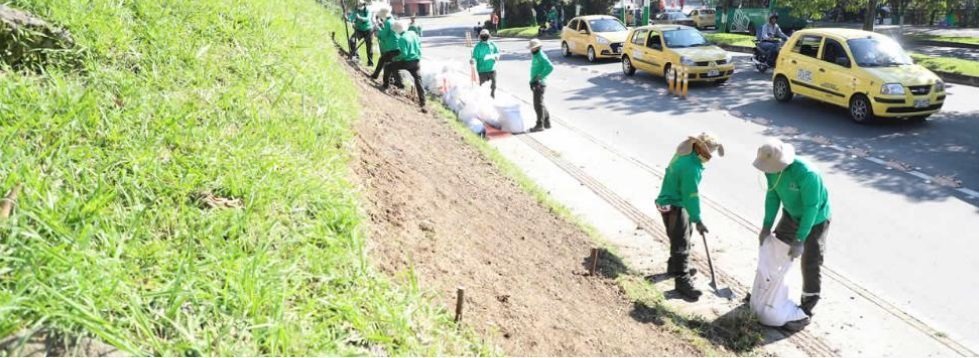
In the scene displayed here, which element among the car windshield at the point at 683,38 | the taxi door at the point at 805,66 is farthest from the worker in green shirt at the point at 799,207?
the car windshield at the point at 683,38

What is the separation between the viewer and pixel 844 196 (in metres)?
8.34

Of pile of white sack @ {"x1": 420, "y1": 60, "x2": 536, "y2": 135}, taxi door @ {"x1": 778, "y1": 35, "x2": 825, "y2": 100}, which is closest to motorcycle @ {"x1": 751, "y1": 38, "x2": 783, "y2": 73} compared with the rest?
taxi door @ {"x1": 778, "y1": 35, "x2": 825, "y2": 100}

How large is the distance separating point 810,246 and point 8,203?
5.28 meters

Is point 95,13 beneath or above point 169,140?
above

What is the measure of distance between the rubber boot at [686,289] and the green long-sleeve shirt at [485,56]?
879cm

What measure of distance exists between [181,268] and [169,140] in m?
1.44

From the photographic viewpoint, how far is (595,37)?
22297mm

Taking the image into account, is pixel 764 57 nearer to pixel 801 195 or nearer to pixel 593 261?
pixel 801 195

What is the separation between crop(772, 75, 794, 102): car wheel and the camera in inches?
558

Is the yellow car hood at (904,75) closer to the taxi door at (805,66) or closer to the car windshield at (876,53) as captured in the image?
the car windshield at (876,53)

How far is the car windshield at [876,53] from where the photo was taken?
12.2 metres

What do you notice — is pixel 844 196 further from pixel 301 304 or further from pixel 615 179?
pixel 301 304

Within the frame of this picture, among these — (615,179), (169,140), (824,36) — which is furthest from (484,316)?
(824,36)

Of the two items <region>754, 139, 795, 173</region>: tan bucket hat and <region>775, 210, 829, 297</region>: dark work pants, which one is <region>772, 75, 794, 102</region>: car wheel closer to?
<region>775, 210, 829, 297</region>: dark work pants
